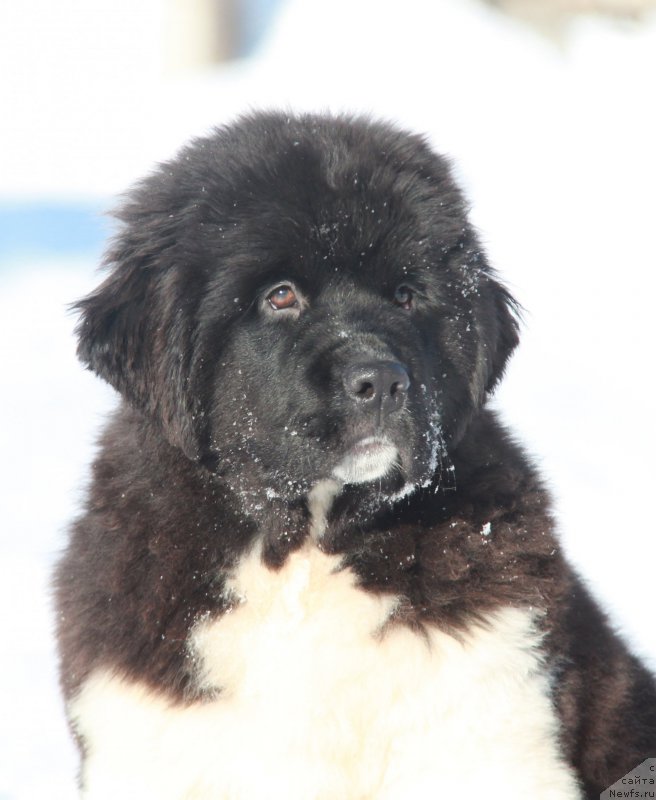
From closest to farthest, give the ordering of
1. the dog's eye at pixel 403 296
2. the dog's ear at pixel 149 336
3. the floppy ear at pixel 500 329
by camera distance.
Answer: the dog's ear at pixel 149 336 → the dog's eye at pixel 403 296 → the floppy ear at pixel 500 329

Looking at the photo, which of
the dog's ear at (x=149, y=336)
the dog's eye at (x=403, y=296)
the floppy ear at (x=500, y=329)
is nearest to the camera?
the dog's ear at (x=149, y=336)

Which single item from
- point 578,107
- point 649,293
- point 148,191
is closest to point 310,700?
point 148,191

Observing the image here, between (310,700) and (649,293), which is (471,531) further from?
(649,293)

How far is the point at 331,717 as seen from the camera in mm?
3072

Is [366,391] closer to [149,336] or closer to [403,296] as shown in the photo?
[403,296]

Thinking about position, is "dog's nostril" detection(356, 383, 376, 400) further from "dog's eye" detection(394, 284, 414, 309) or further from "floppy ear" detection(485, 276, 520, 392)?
"floppy ear" detection(485, 276, 520, 392)

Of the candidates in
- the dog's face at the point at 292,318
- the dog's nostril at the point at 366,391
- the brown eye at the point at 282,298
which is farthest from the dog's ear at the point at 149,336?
the dog's nostril at the point at 366,391

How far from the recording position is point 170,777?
9.92 ft

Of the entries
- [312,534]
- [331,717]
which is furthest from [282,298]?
[331,717]

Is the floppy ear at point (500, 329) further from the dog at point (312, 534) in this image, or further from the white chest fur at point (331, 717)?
the white chest fur at point (331, 717)

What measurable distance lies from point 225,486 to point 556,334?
7.11m

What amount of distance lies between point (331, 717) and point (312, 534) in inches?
18.6

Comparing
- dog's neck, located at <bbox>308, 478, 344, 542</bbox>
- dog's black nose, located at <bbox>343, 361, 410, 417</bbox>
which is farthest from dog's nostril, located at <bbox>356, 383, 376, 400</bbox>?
dog's neck, located at <bbox>308, 478, 344, 542</bbox>

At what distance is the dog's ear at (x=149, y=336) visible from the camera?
10.3ft
